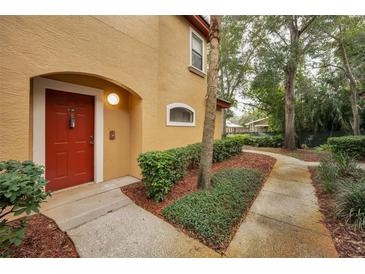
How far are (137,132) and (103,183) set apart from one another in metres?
1.62

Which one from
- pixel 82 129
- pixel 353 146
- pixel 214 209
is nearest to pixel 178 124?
pixel 82 129

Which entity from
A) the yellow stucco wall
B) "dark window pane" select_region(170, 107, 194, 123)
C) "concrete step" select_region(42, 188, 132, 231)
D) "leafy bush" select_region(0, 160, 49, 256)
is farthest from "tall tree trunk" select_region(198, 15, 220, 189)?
"leafy bush" select_region(0, 160, 49, 256)

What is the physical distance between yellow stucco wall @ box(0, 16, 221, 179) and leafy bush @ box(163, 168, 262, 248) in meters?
2.15

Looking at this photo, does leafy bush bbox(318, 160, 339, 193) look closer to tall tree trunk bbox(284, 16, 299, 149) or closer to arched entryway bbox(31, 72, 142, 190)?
arched entryway bbox(31, 72, 142, 190)

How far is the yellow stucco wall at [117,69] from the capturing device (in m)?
2.63

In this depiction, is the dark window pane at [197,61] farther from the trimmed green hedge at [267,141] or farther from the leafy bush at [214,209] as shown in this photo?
the trimmed green hedge at [267,141]

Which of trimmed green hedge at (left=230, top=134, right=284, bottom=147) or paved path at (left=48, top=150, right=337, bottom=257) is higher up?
trimmed green hedge at (left=230, top=134, right=284, bottom=147)

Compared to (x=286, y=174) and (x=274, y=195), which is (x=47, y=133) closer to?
(x=274, y=195)

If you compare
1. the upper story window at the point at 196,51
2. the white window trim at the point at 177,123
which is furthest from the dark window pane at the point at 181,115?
the upper story window at the point at 196,51

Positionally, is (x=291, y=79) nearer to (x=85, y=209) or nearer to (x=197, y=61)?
(x=197, y=61)

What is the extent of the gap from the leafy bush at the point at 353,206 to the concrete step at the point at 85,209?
4.01 meters

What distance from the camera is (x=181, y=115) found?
6.30 m

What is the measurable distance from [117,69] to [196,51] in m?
4.03

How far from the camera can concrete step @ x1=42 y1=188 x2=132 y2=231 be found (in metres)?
2.78
